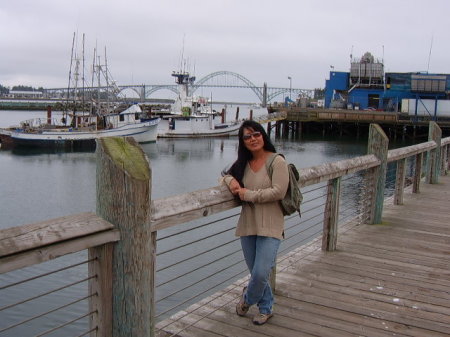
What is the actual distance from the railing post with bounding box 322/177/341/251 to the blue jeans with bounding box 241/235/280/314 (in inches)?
69.8

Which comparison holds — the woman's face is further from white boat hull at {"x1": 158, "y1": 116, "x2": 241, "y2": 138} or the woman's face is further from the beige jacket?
white boat hull at {"x1": 158, "y1": 116, "x2": 241, "y2": 138}

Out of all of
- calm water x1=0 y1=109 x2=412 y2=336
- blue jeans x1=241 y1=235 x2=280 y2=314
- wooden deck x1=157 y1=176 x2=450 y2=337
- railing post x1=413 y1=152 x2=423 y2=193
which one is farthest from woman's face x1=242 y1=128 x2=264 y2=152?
railing post x1=413 y1=152 x2=423 y2=193

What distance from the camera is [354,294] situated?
4.19 meters

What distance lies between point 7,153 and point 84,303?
106 feet

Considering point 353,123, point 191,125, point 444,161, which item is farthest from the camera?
point 191,125

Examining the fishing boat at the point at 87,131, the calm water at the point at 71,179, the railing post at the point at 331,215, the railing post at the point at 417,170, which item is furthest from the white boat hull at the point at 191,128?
the railing post at the point at 331,215

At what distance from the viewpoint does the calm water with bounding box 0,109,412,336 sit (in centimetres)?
894

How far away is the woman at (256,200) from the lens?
332cm

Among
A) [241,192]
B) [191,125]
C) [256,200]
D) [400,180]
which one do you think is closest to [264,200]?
[256,200]

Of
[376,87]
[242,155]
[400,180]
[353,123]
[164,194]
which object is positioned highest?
[376,87]

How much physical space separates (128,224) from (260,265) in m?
1.25

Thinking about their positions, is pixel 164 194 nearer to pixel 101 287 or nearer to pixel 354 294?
pixel 354 294

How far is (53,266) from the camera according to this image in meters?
10.2

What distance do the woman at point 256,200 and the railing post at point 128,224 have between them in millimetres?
960
